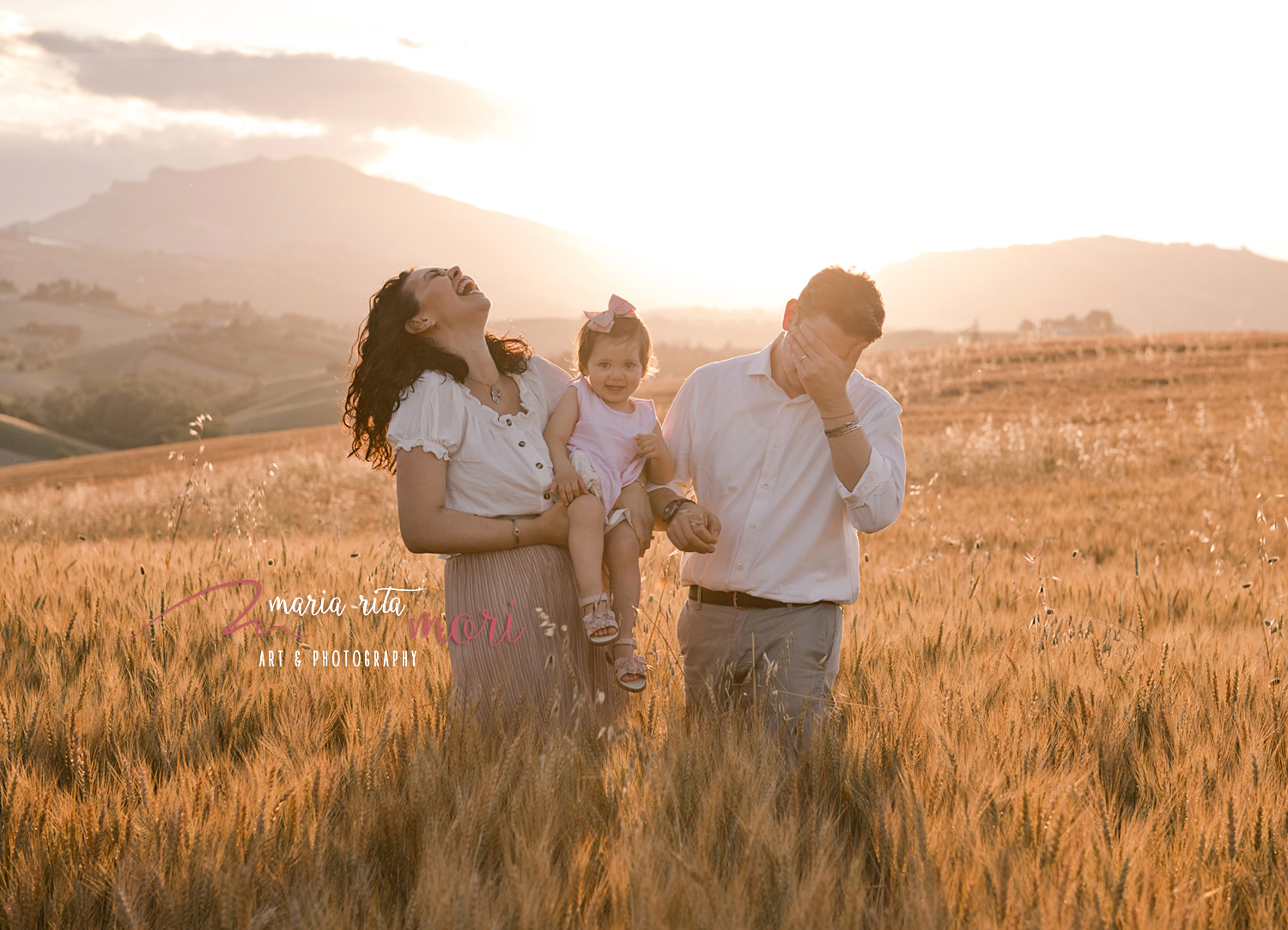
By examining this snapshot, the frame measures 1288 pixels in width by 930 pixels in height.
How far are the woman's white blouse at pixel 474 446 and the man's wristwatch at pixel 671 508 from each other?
490mm

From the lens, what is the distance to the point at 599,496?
3.60 meters

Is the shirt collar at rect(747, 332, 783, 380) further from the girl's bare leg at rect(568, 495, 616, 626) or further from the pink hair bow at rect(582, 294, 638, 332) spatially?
the girl's bare leg at rect(568, 495, 616, 626)

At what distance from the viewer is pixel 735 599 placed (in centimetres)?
381

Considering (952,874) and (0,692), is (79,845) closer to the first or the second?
(0,692)

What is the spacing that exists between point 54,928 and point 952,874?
1838mm

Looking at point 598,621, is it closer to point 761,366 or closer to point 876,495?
point 876,495

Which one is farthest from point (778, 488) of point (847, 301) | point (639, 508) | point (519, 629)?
point (519, 629)

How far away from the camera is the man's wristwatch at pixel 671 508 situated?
3629mm

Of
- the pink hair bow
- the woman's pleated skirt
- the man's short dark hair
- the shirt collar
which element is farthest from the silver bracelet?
the woman's pleated skirt

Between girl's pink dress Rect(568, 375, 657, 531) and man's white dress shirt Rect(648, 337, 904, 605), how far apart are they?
0.25 meters

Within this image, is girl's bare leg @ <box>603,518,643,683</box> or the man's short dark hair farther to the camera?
girl's bare leg @ <box>603,518,643,683</box>

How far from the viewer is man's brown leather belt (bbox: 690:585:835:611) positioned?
3.78 meters

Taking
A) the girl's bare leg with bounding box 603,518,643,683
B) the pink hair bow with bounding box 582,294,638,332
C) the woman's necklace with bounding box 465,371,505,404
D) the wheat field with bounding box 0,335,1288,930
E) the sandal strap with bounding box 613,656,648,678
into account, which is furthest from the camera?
the pink hair bow with bounding box 582,294,638,332

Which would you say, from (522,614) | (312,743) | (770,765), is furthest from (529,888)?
(522,614)
